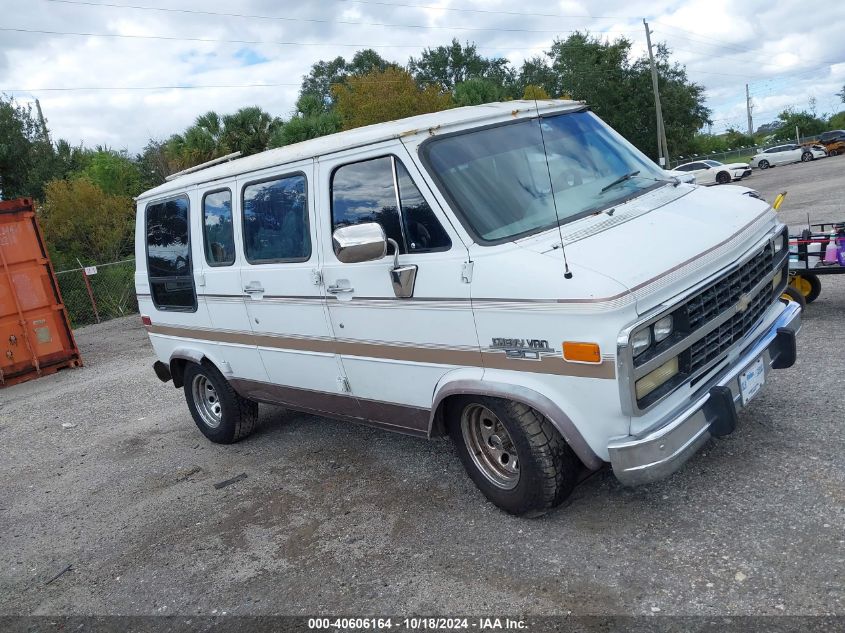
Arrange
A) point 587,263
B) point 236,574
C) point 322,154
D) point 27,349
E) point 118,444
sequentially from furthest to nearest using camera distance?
point 27,349, point 118,444, point 322,154, point 236,574, point 587,263

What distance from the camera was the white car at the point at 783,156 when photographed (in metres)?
36.8

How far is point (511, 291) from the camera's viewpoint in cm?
359

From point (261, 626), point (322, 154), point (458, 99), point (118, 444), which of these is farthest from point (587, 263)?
point (458, 99)

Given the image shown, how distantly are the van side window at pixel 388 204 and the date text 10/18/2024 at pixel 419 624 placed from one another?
191cm

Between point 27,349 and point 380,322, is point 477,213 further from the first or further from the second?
point 27,349

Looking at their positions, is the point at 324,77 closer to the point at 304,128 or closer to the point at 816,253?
the point at 304,128

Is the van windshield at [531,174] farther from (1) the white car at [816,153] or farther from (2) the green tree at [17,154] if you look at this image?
(1) the white car at [816,153]

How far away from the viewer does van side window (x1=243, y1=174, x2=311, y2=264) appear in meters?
4.79

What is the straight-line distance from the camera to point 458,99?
1314 inches

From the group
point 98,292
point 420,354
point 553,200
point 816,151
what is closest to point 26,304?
point 98,292

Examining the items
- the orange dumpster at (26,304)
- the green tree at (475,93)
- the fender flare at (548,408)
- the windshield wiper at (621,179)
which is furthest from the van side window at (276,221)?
the green tree at (475,93)

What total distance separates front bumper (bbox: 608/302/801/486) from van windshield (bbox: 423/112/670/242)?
117 centimetres

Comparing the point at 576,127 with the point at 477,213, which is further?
the point at 576,127

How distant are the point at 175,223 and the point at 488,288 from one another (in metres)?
3.53
